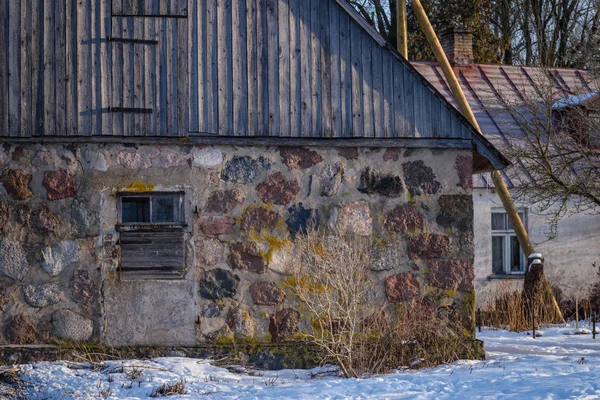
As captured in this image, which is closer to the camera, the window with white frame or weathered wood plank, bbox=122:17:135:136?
weathered wood plank, bbox=122:17:135:136

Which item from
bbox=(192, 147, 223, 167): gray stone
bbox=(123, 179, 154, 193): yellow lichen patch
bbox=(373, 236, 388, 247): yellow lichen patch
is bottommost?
bbox=(373, 236, 388, 247): yellow lichen patch

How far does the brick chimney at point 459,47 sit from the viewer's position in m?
19.3

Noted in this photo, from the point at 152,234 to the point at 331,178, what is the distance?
194 cm

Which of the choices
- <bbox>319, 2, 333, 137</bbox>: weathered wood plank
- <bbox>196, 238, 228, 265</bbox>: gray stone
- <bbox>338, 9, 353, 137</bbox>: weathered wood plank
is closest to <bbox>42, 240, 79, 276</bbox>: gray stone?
<bbox>196, 238, 228, 265</bbox>: gray stone

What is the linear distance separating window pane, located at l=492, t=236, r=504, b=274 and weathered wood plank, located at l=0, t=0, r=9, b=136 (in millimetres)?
9890

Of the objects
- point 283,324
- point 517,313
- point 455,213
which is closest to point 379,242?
point 455,213

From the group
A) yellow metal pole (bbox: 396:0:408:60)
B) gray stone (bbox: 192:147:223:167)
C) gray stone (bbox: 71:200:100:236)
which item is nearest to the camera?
gray stone (bbox: 71:200:100:236)

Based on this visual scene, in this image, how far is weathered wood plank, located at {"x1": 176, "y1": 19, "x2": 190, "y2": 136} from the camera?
9664mm

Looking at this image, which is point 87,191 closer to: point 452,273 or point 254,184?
point 254,184

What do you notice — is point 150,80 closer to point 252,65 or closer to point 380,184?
point 252,65

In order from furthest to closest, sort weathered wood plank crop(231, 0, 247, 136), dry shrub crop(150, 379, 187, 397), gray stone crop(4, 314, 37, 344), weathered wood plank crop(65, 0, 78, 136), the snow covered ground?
1. weathered wood plank crop(231, 0, 247, 136)
2. weathered wood plank crop(65, 0, 78, 136)
3. gray stone crop(4, 314, 37, 344)
4. dry shrub crop(150, 379, 187, 397)
5. the snow covered ground

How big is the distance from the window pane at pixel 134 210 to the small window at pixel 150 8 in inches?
75.2

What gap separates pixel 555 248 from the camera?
16.8 m

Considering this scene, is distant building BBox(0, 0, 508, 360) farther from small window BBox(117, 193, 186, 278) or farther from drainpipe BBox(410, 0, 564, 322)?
drainpipe BBox(410, 0, 564, 322)
